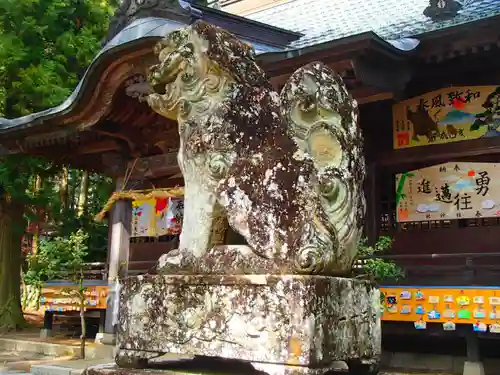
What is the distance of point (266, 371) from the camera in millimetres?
3205

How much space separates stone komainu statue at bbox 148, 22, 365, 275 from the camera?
11.6ft

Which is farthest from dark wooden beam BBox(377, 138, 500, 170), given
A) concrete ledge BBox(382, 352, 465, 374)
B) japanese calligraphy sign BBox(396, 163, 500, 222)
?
concrete ledge BBox(382, 352, 465, 374)

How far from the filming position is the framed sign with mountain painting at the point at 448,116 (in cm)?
905

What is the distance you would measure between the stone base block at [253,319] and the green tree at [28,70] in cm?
1136

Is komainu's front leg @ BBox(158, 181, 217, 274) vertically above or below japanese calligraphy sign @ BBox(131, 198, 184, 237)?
below

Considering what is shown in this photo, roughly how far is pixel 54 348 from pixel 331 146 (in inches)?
403

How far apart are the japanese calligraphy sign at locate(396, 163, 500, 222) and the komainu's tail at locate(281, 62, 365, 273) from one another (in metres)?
5.64

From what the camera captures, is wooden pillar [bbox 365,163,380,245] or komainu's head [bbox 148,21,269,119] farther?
wooden pillar [bbox 365,163,380,245]

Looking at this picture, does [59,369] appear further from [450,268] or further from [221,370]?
[221,370]

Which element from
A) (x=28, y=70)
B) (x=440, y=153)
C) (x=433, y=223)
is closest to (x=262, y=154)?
(x=440, y=153)

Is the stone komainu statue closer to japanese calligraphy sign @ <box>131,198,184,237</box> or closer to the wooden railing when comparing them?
the wooden railing

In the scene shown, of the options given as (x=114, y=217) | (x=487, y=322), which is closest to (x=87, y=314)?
(x=114, y=217)

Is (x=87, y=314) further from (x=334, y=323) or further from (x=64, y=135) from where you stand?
(x=334, y=323)

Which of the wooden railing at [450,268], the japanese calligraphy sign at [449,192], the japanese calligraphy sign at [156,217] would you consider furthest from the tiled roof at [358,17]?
the japanese calligraphy sign at [156,217]
